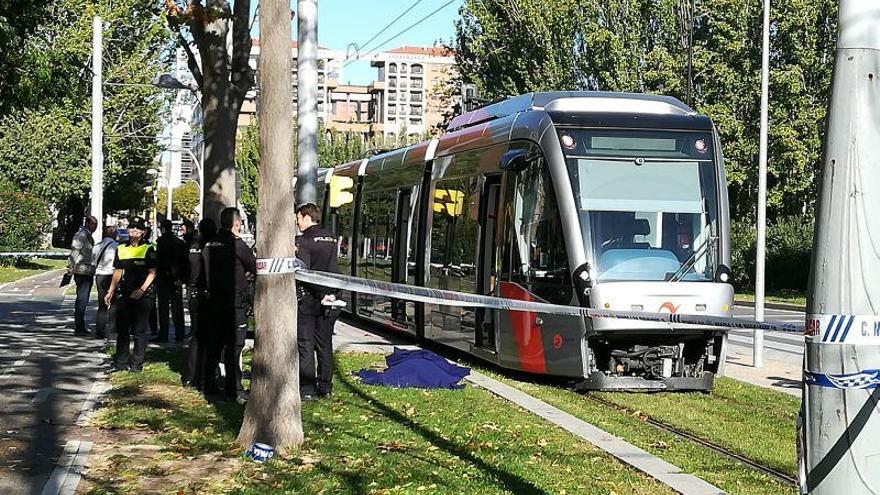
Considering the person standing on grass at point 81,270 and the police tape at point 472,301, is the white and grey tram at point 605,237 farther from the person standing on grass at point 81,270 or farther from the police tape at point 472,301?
the person standing on grass at point 81,270

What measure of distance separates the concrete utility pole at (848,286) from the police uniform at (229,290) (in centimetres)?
800

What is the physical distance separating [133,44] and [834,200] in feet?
159

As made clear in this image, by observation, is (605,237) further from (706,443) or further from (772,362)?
(772,362)

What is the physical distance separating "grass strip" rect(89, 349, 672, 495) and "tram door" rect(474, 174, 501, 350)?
8.38 feet

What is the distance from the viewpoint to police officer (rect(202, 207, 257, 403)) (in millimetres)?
11188

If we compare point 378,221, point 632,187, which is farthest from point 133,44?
point 632,187

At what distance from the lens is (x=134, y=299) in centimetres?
1403

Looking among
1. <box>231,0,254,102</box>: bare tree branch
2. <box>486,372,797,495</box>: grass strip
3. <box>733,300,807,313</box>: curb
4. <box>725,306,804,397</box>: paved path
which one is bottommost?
<box>733,300,807,313</box>: curb

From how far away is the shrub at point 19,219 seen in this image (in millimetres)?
49250

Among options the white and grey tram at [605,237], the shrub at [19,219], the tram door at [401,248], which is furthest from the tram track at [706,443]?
the shrub at [19,219]

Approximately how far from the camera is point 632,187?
524 inches

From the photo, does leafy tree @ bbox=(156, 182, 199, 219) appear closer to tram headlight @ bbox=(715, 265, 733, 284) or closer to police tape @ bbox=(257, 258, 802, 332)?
tram headlight @ bbox=(715, 265, 733, 284)

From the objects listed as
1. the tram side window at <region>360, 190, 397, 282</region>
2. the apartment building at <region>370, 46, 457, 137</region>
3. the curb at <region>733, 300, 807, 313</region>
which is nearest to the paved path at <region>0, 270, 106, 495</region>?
the tram side window at <region>360, 190, 397, 282</region>

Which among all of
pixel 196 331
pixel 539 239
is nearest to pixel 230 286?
pixel 196 331
